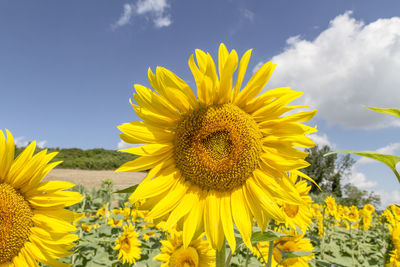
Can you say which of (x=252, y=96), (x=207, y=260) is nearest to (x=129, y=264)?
(x=207, y=260)

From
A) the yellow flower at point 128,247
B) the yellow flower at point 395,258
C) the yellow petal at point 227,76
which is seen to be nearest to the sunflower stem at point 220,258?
the yellow petal at point 227,76

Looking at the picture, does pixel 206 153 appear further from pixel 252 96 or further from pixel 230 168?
pixel 252 96

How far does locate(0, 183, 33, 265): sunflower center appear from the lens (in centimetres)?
212

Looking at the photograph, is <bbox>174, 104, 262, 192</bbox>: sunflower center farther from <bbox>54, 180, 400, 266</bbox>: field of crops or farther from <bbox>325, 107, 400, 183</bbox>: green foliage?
<bbox>325, 107, 400, 183</bbox>: green foliage

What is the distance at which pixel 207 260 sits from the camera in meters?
3.13

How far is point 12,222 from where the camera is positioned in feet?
7.04

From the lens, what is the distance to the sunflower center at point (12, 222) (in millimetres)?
2115

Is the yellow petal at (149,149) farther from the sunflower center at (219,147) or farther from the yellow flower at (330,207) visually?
the yellow flower at (330,207)

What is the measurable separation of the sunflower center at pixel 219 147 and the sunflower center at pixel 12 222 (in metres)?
1.34

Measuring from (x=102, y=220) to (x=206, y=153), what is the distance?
6912 mm

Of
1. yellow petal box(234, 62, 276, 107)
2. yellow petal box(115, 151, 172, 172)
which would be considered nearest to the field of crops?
yellow petal box(115, 151, 172, 172)

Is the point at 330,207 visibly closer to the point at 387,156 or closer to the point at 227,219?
the point at 227,219

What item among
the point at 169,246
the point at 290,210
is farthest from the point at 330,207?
the point at 169,246

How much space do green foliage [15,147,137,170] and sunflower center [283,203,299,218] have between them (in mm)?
29261
